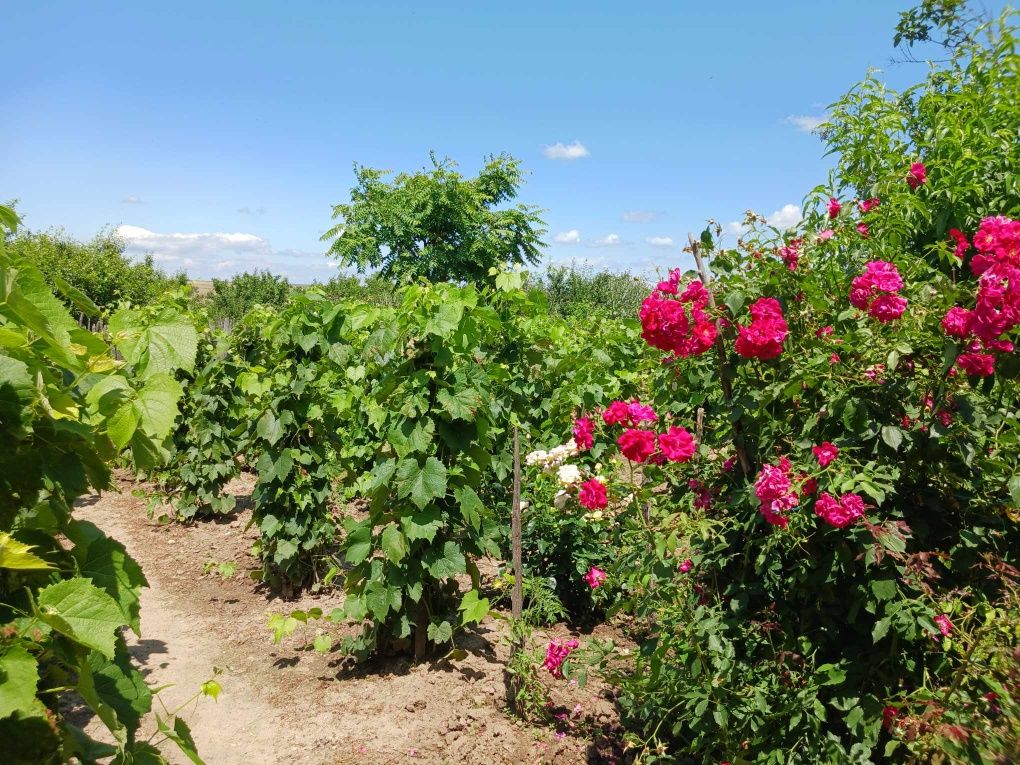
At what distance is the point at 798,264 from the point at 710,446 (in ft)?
2.62

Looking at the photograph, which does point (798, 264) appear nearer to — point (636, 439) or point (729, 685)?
point (636, 439)

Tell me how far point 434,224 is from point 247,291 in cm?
2079

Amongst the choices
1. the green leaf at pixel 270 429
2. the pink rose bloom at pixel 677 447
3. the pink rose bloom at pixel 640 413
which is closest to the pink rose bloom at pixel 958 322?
the pink rose bloom at pixel 677 447

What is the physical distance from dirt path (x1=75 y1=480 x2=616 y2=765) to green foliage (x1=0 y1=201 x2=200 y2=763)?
2029 millimetres

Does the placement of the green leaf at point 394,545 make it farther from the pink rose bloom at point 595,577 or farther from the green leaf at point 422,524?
the pink rose bloom at point 595,577

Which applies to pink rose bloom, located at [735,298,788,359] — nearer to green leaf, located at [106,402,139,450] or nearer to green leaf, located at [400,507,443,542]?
green leaf, located at [106,402,139,450]

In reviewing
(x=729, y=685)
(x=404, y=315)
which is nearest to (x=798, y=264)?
(x=729, y=685)

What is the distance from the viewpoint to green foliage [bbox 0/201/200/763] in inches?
38.7

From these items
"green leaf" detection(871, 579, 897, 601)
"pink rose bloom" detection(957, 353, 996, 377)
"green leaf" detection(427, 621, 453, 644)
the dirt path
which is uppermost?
"pink rose bloom" detection(957, 353, 996, 377)

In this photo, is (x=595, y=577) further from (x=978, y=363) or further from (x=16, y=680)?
(x=16, y=680)

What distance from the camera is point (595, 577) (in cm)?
394

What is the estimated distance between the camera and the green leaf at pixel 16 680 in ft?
2.89

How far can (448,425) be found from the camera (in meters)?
3.61

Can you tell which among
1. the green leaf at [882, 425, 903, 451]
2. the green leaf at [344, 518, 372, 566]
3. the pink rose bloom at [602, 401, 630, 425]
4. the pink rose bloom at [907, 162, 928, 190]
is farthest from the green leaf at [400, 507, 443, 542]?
the pink rose bloom at [907, 162, 928, 190]
